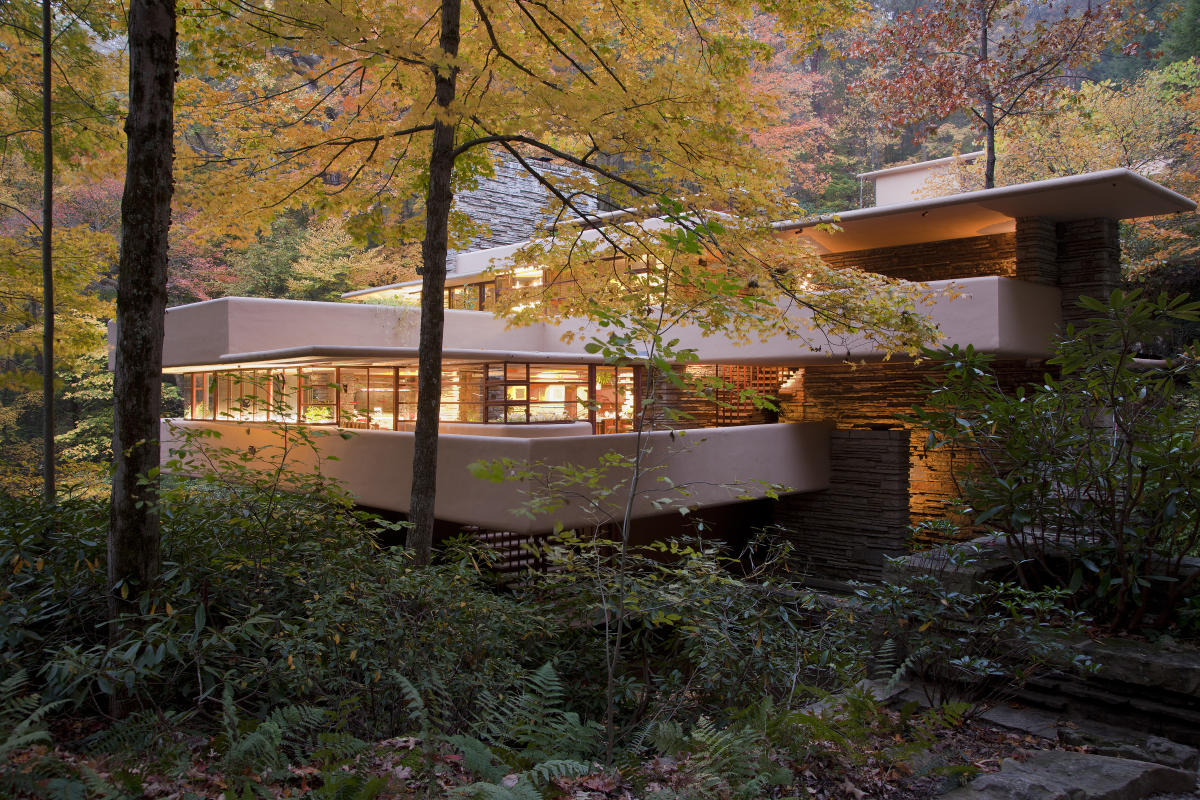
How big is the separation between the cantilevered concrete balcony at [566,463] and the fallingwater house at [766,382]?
3 cm

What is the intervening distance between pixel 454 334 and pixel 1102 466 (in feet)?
43.0

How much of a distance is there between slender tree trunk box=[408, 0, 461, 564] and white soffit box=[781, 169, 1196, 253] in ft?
14.7

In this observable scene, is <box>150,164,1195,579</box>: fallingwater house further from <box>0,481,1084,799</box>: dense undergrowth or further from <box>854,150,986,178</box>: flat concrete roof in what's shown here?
<box>854,150,986,178</box>: flat concrete roof

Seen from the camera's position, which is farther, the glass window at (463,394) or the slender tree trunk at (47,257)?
the glass window at (463,394)

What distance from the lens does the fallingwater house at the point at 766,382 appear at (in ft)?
34.2

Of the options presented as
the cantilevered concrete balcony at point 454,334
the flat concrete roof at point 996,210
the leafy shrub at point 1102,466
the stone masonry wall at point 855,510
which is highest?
the flat concrete roof at point 996,210

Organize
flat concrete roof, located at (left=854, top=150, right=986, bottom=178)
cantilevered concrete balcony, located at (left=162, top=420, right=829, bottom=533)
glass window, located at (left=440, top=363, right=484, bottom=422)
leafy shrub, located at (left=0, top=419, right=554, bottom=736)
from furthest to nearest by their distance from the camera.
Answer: flat concrete roof, located at (left=854, top=150, right=986, bottom=178), glass window, located at (left=440, top=363, right=484, bottom=422), cantilevered concrete balcony, located at (left=162, top=420, right=829, bottom=533), leafy shrub, located at (left=0, top=419, right=554, bottom=736)

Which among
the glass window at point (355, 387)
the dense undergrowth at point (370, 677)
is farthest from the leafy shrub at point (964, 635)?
the glass window at point (355, 387)

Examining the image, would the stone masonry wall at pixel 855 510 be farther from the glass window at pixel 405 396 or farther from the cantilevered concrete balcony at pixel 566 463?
the glass window at pixel 405 396

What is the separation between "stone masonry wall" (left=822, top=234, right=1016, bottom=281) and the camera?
41.2 ft

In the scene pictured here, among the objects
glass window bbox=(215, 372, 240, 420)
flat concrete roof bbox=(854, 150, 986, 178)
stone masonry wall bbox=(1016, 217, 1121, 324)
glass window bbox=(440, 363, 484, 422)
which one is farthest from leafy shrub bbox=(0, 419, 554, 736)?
flat concrete roof bbox=(854, 150, 986, 178)

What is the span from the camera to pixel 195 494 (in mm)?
6168

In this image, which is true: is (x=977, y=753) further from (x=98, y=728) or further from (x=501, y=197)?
(x=501, y=197)

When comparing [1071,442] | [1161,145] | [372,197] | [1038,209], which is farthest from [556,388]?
[1161,145]
